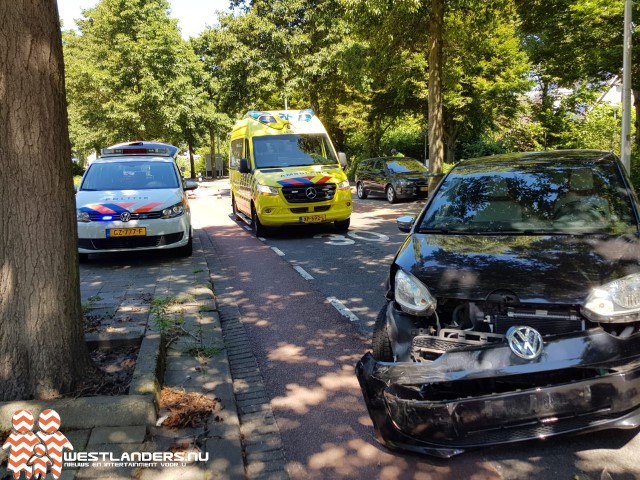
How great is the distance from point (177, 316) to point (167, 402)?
6.99ft

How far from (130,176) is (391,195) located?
36.6 feet

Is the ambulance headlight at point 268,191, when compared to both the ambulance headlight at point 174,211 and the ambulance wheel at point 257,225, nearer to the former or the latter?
the ambulance wheel at point 257,225

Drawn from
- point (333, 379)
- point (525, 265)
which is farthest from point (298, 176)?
point (525, 265)

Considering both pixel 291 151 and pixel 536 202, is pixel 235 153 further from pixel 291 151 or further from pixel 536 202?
pixel 536 202

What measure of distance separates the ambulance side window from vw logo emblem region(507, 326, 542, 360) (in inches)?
474

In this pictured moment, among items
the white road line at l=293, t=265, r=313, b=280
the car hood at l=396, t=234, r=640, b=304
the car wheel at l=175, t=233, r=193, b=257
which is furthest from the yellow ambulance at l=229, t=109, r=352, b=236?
the car hood at l=396, t=234, r=640, b=304

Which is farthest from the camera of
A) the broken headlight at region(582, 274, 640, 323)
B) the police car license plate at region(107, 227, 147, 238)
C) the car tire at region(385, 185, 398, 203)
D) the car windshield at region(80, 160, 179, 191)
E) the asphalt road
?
the car tire at region(385, 185, 398, 203)

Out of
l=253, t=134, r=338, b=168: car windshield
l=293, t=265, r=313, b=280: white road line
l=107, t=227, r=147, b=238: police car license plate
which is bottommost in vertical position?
l=293, t=265, r=313, b=280: white road line

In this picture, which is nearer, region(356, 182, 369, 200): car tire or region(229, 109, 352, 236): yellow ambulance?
region(229, 109, 352, 236): yellow ambulance

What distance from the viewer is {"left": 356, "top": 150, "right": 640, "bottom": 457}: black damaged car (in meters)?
2.78

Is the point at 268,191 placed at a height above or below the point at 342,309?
above

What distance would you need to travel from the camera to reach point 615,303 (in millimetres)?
2992

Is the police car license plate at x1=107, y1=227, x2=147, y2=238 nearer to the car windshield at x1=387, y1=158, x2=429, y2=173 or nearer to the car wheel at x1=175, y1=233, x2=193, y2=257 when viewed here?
the car wheel at x1=175, y1=233, x2=193, y2=257

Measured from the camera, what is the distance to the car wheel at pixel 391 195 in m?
19.3
